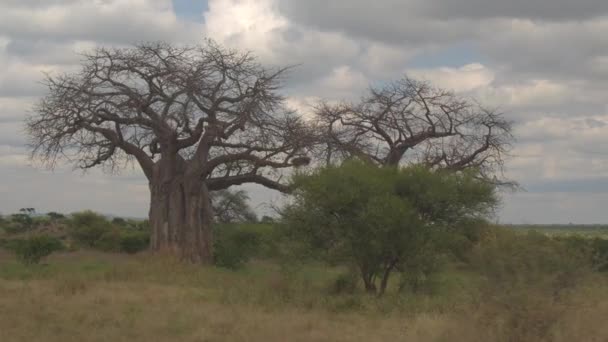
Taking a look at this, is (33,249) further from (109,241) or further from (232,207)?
(232,207)

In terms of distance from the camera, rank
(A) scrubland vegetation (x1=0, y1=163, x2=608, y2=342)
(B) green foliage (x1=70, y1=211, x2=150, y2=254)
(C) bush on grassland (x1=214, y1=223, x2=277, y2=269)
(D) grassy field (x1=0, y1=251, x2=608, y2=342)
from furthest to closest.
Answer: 1. (B) green foliage (x1=70, y1=211, x2=150, y2=254)
2. (C) bush on grassland (x1=214, y1=223, x2=277, y2=269)
3. (A) scrubland vegetation (x1=0, y1=163, x2=608, y2=342)
4. (D) grassy field (x1=0, y1=251, x2=608, y2=342)

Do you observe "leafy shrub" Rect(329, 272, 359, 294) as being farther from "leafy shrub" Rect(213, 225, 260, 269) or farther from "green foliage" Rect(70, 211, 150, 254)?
"green foliage" Rect(70, 211, 150, 254)

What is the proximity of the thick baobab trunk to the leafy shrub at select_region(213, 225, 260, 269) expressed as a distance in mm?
1844

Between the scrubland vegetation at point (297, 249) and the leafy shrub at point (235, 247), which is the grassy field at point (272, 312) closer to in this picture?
the scrubland vegetation at point (297, 249)

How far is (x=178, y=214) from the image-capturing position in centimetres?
2597

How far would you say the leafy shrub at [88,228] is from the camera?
3988 cm

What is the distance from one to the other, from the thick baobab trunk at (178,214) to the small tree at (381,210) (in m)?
8.32

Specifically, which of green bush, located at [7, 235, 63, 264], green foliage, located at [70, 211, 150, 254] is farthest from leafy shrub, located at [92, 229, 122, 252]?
green bush, located at [7, 235, 63, 264]

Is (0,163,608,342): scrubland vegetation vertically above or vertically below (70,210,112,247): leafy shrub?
below

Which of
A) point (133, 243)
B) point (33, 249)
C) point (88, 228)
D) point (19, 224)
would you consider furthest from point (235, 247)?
point (19, 224)

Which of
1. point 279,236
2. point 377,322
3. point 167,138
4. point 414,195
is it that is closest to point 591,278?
point 377,322

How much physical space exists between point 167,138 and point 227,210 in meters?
19.9

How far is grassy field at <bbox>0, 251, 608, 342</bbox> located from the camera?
1106 cm

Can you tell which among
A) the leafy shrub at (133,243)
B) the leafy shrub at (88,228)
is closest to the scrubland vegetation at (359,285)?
the leafy shrub at (133,243)
